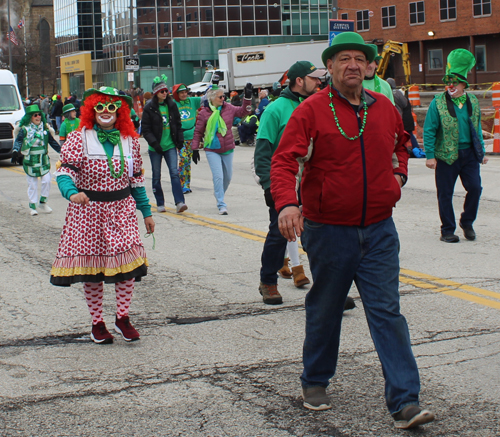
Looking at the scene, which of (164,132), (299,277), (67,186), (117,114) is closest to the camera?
(67,186)

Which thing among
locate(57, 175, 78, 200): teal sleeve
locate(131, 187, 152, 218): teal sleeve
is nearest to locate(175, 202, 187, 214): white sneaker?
locate(131, 187, 152, 218): teal sleeve

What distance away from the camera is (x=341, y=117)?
381 cm

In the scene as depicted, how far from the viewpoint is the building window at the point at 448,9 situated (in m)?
56.0

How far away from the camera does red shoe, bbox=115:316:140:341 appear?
5319mm

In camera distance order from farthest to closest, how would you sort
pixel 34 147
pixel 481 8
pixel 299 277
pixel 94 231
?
1. pixel 481 8
2. pixel 34 147
3. pixel 299 277
4. pixel 94 231

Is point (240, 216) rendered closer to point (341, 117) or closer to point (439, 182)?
point (439, 182)

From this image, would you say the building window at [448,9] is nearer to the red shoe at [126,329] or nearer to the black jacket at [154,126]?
the black jacket at [154,126]

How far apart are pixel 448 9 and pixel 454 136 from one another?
51.4m

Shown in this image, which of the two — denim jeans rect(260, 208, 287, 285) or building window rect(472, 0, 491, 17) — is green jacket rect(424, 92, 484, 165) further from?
building window rect(472, 0, 491, 17)

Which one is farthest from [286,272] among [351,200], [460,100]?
[351,200]

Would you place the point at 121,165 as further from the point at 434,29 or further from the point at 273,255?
the point at 434,29

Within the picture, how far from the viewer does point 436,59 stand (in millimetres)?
58781

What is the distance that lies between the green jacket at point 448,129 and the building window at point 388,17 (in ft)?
178

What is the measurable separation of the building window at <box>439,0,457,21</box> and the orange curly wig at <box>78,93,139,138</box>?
179 feet
